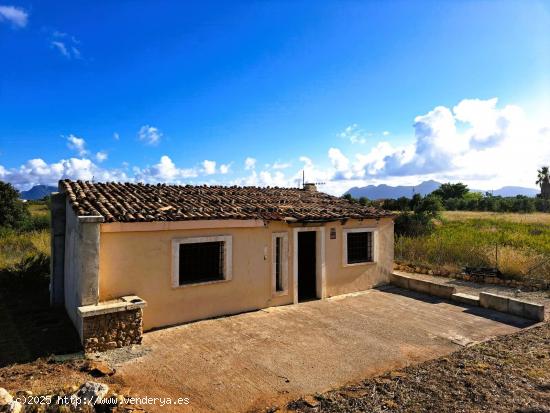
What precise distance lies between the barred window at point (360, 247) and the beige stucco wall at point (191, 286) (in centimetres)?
69

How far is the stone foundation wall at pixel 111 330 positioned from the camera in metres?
7.32

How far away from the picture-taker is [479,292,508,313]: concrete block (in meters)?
10.7

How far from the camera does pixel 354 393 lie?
589 cm

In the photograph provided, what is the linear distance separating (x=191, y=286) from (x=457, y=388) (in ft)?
20.6

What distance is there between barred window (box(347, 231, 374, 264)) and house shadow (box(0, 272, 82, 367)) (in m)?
8.83

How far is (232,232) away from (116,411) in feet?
18.2

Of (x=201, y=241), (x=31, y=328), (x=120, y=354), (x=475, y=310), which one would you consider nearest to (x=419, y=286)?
(x=475, y=310)

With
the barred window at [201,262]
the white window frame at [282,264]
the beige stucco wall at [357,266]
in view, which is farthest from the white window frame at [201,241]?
the beige stucco wall at [357,266]

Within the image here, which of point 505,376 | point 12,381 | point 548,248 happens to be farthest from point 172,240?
point 548,248

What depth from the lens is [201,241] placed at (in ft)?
31.4

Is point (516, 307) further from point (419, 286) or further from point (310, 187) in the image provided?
point (310, 187)

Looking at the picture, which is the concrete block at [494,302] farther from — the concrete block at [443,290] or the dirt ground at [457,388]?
the dirt ground at [457,388]

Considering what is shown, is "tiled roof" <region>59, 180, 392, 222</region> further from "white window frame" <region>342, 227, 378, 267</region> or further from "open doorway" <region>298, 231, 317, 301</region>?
"open doorway" <region>298, 231, 317, 301</region>

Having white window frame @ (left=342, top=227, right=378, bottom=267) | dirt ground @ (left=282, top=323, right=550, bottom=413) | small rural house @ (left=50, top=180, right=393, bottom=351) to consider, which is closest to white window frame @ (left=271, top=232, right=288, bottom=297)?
small rural house @ (left=50, top=180, right=393, bottom=351)
